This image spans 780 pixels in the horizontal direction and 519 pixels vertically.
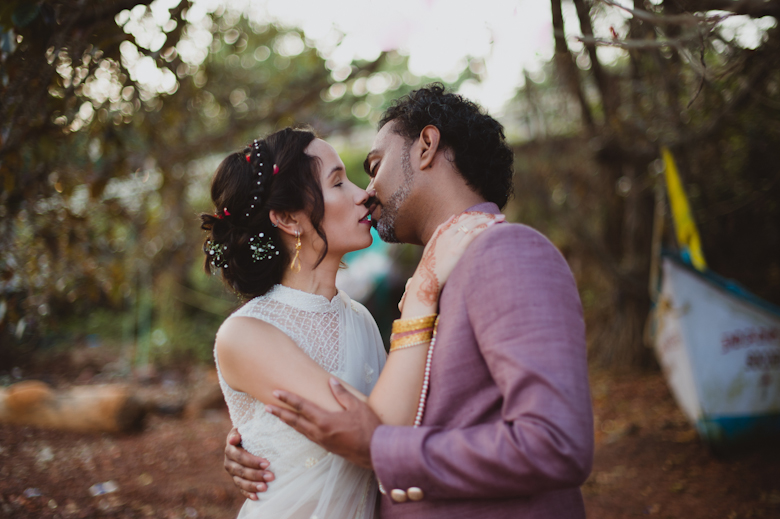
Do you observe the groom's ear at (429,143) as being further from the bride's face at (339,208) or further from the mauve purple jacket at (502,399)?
the mauve purple jacket at (502,399)

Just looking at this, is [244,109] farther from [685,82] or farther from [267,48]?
[685,82]

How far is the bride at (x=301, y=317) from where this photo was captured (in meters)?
1.53

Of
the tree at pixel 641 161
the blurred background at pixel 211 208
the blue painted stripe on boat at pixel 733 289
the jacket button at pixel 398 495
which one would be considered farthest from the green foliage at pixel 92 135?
the blue painted stripe on boat at pixel 733 289

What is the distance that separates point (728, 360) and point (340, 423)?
12.0 ft

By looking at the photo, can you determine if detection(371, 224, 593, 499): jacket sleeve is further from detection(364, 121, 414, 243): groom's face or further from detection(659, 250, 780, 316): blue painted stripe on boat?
detection(659, 250, 780, 316): blue painted stripe on boat

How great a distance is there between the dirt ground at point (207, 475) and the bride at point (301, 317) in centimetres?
170

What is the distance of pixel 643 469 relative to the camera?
14.2 ft

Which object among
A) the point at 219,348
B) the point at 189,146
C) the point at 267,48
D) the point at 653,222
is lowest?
the point at 653,222

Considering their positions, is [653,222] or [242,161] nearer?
[242,161]

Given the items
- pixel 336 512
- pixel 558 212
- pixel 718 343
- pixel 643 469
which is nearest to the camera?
pixel 336 512

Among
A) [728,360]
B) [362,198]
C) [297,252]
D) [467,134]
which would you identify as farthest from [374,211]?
[728,360]

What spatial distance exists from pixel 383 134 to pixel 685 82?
3955 millimetres

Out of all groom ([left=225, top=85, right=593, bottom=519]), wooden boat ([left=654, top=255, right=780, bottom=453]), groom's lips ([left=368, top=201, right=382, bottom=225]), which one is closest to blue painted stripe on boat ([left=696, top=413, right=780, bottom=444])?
wooden boat ([left=654, top=255, right=780, bottom=453])

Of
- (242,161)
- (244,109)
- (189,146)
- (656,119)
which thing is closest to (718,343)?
(656,119)
